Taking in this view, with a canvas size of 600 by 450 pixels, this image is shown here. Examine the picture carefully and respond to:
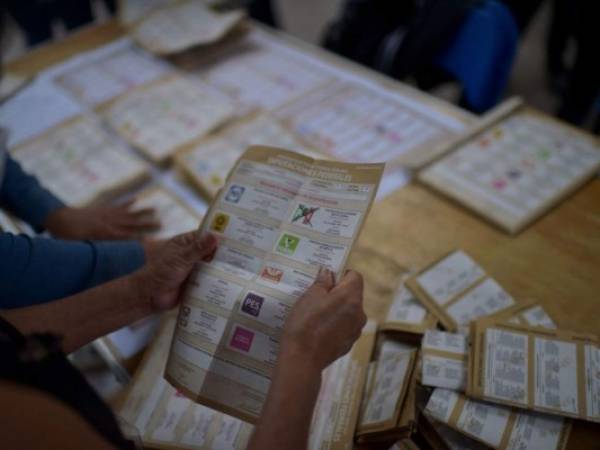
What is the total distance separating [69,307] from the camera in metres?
0.69

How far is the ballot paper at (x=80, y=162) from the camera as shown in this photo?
111cm

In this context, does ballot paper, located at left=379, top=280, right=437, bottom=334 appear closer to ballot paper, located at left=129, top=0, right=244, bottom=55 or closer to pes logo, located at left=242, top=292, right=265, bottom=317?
pes logo, located at left=242, top=292, right=265, bottom=317

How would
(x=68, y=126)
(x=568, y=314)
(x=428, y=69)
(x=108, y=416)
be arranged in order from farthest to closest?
(x=428, y=69), (x=68, y=126), (x=568, y=314), (x=108, y=416)

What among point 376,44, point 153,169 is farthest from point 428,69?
point 153,169

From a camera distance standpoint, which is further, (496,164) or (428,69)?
(428,69)

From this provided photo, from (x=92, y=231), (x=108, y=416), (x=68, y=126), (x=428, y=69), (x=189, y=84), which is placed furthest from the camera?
(x=428, y=69)

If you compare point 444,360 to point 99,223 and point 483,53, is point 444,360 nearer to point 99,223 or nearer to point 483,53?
point 99,223

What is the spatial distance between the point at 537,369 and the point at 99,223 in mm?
848

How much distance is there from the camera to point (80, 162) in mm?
1192

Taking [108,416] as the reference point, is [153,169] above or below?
below

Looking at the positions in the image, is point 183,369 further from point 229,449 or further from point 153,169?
point 153,169

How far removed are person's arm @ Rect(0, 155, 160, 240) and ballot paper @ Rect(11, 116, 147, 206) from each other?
0.29 feet

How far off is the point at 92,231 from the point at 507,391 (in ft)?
2.69

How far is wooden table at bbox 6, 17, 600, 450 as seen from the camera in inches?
31.3
